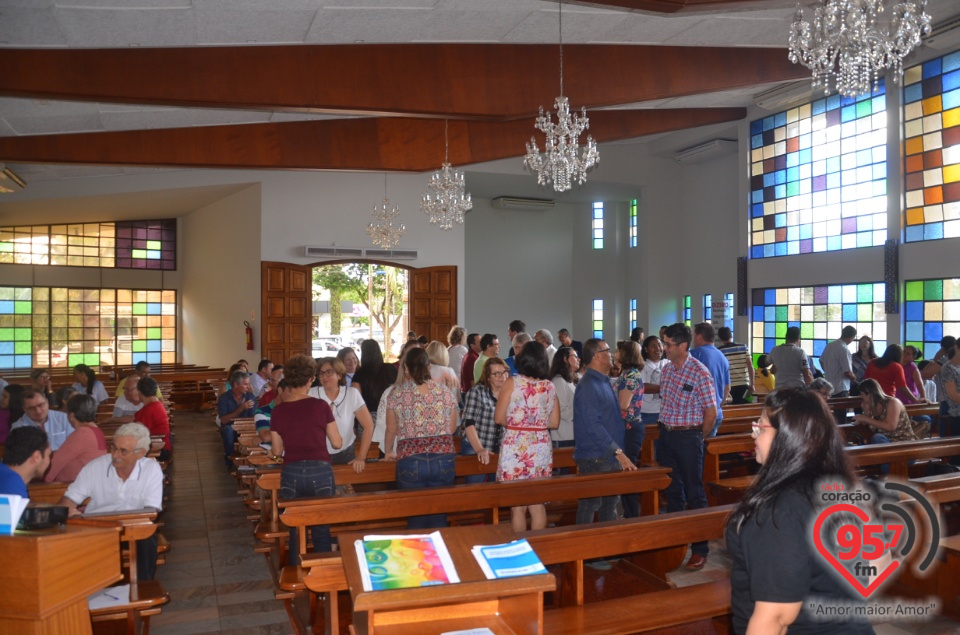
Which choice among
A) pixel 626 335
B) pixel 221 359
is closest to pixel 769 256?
pixel 626 335

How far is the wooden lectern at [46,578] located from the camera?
217cm

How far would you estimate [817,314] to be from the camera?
502 inches

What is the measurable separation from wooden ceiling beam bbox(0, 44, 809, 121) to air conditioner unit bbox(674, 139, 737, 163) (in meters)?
6.04

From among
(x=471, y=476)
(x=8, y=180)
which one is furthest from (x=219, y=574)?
(x=8, y=180)

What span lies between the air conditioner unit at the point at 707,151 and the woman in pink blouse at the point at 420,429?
1202 cm

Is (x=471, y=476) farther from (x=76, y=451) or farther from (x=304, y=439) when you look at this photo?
(x=76, y=451)

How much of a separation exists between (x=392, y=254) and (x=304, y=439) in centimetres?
1041

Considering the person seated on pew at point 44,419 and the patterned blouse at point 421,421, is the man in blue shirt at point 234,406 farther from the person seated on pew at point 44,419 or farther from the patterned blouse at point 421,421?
the patterned blouse at point 421,421

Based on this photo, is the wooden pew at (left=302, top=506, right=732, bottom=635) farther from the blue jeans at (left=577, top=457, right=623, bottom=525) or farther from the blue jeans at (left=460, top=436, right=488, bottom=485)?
the blue jeans at (left=460, top=436, right=488, bottom=485)

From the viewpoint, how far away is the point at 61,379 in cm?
1350

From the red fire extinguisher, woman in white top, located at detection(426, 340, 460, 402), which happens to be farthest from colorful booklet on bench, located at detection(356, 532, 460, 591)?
the red fire extinguisher

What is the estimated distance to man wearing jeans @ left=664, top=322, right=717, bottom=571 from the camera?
183 inches

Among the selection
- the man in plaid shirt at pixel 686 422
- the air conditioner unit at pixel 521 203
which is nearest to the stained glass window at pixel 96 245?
the air conditioner unit at pixel 521 203

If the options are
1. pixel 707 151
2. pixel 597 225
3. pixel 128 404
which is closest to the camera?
pixel 128 404
